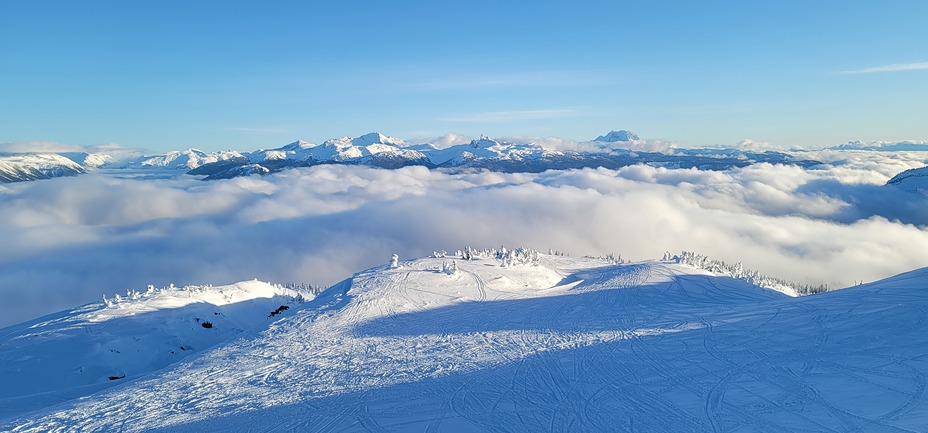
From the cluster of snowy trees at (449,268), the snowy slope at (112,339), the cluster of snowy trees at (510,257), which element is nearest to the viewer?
the snowy slope at (112,339)

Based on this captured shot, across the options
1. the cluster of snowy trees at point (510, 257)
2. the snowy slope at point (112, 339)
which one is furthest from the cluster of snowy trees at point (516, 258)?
the snowy slope at point (112, 339)

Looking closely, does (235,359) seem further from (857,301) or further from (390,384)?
(857,301)

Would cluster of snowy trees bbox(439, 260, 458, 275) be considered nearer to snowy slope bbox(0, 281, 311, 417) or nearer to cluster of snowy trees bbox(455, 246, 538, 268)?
cluster of snowy trees bbox(455, 246, 538, 268)

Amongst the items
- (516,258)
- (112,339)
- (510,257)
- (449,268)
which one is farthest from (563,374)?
(112,339)

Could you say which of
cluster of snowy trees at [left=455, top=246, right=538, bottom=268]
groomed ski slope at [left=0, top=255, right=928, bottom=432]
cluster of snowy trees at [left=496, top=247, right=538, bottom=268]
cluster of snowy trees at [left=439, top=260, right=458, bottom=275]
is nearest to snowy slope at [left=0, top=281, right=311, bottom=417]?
groomed ski slope at [left=0, top=255, right=928, bottom=432]

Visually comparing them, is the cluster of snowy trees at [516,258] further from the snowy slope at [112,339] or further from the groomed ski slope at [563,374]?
the snowy slope at [112,339]
